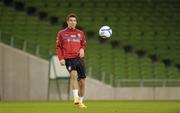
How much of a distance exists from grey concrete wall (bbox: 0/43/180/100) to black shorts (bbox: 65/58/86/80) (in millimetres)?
10797

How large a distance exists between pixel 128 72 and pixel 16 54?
489 cm

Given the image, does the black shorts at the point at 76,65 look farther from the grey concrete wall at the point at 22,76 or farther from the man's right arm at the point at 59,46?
the grey concrete wall at the point at 22,76

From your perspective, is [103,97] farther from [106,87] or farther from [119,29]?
[119,29]

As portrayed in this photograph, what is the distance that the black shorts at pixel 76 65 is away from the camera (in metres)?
15.9

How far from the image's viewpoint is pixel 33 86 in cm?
2717

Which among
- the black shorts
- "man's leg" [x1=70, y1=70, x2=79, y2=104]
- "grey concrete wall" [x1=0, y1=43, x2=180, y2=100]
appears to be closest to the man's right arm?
the black shorts

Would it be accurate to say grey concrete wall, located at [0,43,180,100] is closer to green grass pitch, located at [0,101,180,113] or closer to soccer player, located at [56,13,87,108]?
green grass pitch, located at [0,101,180,113]

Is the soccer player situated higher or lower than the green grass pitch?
higher

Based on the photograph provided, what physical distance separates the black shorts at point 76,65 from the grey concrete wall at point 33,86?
35.4 ft

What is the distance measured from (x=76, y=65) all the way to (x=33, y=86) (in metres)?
11.4

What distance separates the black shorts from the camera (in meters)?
15.9

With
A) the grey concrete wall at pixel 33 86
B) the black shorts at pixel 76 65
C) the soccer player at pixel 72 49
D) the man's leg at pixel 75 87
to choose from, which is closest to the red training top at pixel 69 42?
the soccer player at pixel 72 49

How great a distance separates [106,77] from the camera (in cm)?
2692

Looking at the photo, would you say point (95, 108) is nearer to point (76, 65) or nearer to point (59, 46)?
point (76, 65)
